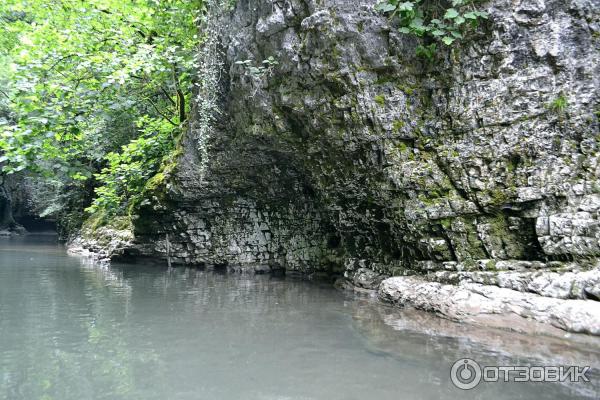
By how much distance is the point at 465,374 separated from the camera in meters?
3.75

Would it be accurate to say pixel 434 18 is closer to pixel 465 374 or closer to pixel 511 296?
pixel 511 296

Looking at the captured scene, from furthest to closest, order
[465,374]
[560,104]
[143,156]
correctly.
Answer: [143,156]
[560,104]
[465,374]

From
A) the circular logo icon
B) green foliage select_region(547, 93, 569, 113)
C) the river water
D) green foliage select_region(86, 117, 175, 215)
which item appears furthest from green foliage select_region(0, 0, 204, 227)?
the circular logo icon

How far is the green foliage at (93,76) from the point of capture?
8.95m

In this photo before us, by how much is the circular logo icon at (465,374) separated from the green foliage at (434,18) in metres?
4.24

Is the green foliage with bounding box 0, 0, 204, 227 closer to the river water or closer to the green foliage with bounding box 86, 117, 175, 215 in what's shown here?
the green foliage with bounding box 86, 117, 175, 215

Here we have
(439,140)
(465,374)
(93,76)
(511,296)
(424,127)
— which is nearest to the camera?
(465,374)

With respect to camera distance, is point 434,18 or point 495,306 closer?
point 495,306

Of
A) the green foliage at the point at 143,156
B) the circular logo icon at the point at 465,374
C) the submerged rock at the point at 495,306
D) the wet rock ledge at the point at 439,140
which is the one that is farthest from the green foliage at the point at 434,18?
the green foliage at the point at 143,156

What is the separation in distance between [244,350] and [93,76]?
354 inches

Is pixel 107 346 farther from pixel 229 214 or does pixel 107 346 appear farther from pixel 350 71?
pixel 229 214

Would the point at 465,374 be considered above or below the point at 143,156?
below

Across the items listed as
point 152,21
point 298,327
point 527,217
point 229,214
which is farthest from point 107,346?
point 152,21

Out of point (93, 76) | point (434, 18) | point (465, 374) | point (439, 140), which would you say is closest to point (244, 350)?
point (465, 374)
